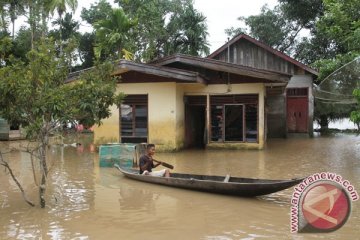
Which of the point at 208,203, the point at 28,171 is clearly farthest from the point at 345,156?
the point at 28,171

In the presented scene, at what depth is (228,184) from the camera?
8.66 m

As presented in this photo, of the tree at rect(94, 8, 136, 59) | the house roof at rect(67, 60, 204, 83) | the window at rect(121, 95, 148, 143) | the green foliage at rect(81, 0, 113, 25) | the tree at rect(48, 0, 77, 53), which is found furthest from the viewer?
the green foliage at rect(81, 0, 113, 25)

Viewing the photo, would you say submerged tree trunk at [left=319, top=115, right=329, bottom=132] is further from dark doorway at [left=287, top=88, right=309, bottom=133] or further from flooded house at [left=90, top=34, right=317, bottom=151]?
flooded house at [left=90, top=34, right=317, bottom=151]

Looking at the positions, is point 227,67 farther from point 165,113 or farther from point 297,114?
point 297,114

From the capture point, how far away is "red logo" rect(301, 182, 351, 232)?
426cm

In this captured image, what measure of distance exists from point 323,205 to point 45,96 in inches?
202

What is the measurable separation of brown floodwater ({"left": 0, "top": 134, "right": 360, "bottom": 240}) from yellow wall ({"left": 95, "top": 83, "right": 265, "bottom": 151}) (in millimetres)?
3830

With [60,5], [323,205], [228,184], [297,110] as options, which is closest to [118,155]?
[228,184]

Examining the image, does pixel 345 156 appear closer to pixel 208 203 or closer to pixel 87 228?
pixel 208 203

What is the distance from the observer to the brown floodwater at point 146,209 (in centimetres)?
666

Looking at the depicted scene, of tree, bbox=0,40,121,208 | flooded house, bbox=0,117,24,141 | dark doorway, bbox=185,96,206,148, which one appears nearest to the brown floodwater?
tree, bbox=0,40,121,208

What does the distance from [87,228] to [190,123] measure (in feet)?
43.7

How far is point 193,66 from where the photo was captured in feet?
60.6

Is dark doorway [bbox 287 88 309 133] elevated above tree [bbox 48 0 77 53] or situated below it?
below
